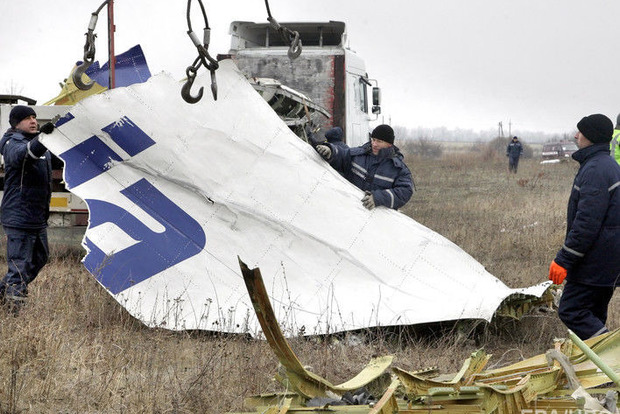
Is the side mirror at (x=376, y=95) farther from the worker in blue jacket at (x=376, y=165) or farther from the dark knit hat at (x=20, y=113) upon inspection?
the dark knit hat at (x=20, y=113)

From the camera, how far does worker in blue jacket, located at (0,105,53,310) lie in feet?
19.9

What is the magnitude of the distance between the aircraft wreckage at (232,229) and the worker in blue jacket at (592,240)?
608 mm

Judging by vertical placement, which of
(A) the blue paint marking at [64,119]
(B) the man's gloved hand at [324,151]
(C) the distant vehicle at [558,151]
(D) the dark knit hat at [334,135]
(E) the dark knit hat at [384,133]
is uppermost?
(A) the blue paint marking at [64,119]

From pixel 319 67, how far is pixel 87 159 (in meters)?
5.79


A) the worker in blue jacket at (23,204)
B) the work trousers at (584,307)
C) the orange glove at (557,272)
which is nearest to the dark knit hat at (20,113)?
the worker in blue jacket at (23,204)

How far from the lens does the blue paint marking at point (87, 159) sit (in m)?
6.05

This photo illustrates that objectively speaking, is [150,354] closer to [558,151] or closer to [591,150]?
[591,150]

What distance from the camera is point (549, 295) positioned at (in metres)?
5.96

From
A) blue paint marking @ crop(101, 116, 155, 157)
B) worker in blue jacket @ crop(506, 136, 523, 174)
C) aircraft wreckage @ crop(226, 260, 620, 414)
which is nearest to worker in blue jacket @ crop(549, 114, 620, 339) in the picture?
aircraft wreckage @ crop(226, 260, 620, 414)

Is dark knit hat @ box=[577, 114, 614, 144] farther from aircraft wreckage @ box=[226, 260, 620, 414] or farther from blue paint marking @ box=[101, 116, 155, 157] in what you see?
blue paint marking @ box=[101, 116, 155, 157]

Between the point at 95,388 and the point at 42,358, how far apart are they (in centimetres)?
57

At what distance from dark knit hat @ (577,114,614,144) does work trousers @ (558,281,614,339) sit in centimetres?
97

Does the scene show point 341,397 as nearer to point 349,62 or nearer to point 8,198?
point 8,198

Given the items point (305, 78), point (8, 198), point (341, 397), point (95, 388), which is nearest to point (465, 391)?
point (341, 397)
